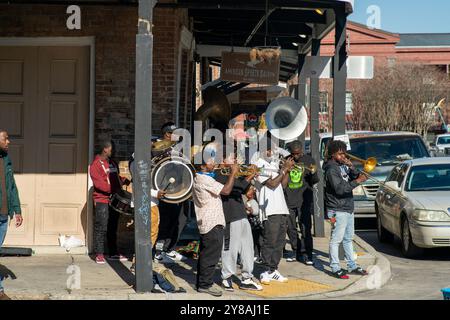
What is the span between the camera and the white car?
1195cm

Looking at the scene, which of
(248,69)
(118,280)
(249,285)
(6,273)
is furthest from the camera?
(248,69)

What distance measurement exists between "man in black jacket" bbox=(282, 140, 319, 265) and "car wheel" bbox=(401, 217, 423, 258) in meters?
2.02

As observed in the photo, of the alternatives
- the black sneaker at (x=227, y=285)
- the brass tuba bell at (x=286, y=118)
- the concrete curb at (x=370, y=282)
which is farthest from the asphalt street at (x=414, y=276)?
the brass tuba bell at (x=286, y=118)

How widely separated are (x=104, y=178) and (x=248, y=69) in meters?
3.75

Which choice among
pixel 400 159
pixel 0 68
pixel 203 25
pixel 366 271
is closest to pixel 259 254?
pixel 366 271

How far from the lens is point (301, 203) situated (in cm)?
1138

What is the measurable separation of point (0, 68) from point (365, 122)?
146 feet

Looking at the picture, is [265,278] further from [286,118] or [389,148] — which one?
[389,148]

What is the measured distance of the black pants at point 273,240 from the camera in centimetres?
994

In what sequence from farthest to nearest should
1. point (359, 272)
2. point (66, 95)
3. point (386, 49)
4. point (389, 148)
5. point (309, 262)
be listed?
1. point (386, 49)
2. point (389, 148)
3. point (66, 95)
4. point (309, 262)
5. point (359, 272)

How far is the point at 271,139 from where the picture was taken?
456 inches

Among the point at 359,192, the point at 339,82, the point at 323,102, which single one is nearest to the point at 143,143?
the point at 339,82

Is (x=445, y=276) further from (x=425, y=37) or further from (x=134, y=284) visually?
(x=425, y=37)
